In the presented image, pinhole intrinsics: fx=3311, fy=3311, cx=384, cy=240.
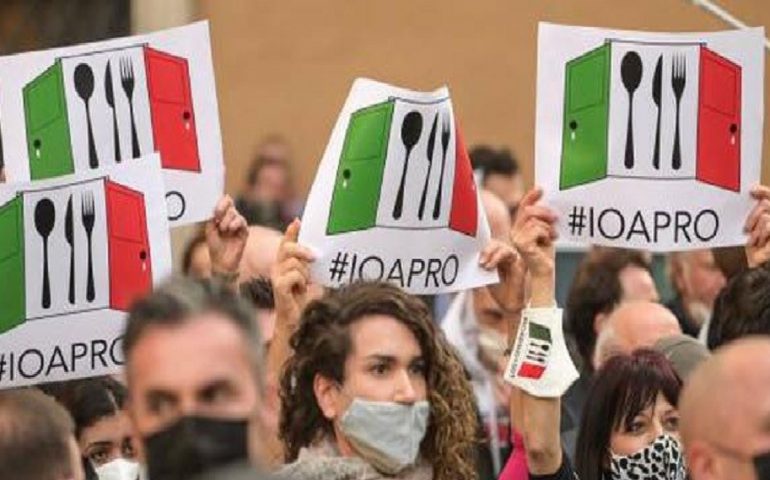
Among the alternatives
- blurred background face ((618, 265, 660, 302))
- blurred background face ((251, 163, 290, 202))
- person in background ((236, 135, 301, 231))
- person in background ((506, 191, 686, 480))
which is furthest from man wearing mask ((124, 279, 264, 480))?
blurred background face ((251, 163, 290, 202))

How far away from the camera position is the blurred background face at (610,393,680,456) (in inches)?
334

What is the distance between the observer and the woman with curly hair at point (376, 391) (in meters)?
7.87

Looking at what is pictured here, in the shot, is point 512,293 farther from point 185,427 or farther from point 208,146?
point 185,427

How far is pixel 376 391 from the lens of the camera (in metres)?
7.92

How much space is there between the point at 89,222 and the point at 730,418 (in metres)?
2.27

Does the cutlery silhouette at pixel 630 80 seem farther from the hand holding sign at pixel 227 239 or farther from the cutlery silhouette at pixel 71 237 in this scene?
the cutlery silhouette at pixel 71 237

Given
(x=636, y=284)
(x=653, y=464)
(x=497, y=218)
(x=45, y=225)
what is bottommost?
(x=653, y=464)

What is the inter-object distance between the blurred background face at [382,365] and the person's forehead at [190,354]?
2.09 m

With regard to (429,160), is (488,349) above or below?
below

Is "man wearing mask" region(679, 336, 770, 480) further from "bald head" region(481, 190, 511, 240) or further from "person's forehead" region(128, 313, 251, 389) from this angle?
"bald head" region(481, 190, 511, 240)

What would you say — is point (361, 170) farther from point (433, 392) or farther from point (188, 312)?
point (188, 312)

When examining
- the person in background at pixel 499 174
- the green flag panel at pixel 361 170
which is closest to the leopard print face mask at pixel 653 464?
the green flag panel at pixel 361 170

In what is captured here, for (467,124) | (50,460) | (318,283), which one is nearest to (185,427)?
(50,460)

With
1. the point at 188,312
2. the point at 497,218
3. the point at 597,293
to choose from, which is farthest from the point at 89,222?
the point at 497,218
